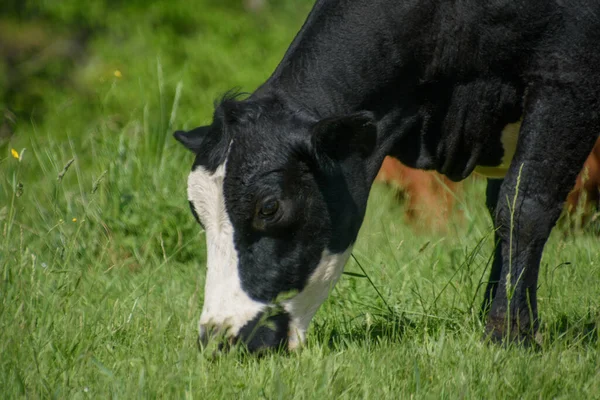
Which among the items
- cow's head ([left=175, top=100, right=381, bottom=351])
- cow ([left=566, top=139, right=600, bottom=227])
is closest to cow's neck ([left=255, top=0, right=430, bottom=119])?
cow's head ([left=175, top=100, right=381, bottom=351])

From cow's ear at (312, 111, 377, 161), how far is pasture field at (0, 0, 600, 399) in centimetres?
54

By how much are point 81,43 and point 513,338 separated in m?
10.3

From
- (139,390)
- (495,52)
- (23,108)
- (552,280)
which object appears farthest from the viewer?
(23,108)

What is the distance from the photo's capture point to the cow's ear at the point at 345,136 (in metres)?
3.41

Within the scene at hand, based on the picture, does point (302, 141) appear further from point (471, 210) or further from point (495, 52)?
point (471, 210)

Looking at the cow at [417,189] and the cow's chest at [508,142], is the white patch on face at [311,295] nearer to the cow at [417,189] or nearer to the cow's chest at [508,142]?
the cow's chest at [508,142]

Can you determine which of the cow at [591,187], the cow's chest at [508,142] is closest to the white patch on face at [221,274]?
the cow's chest at [508,142]

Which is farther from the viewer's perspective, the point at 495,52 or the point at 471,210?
the point at 471,210

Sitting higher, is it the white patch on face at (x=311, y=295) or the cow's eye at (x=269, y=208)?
the cow's eye at (x=269, y=208)

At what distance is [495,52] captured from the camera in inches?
144

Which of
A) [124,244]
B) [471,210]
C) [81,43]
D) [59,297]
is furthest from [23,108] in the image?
[59,297]

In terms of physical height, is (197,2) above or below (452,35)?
below

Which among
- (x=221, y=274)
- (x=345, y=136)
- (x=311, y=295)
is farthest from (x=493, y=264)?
(x=221, y=274)

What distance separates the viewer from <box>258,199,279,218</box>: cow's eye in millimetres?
3400
